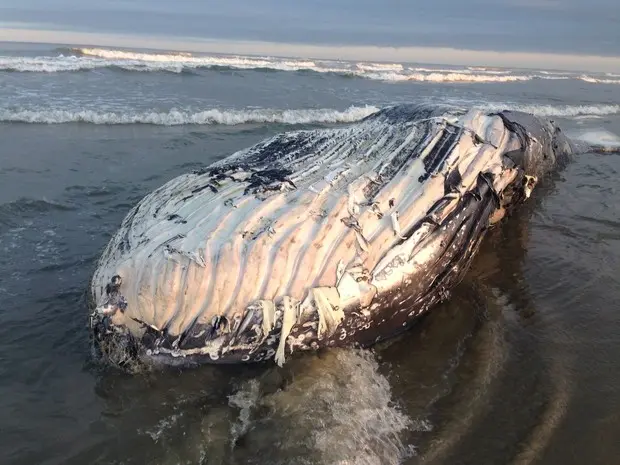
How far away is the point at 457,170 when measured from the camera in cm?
400

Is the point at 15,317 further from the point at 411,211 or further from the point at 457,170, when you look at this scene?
the point at 457,170

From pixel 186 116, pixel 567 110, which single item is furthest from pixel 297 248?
pixel 567 110

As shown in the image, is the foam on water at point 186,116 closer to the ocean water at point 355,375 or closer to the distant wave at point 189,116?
the distant wave at point 189,116

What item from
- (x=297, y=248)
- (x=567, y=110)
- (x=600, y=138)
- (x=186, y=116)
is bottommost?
(x=186, y=116)

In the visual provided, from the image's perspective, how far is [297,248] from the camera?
3.21 meters

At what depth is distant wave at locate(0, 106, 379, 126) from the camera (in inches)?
429

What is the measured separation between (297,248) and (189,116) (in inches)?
400

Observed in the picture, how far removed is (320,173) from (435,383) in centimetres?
172

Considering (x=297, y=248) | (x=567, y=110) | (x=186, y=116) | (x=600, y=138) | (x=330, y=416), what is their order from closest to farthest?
(x=330, y=416)
(x=297, y=248)
(x=600, y=138)
(x=186, y=116)
(x=567, y=110)

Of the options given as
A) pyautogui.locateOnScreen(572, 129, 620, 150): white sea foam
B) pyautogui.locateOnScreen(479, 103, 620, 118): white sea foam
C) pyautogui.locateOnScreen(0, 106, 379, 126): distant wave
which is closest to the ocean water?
pyautogui.locateOnScreen(572, 129, 620, 150): white sea foam

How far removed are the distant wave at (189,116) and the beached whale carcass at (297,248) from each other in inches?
328

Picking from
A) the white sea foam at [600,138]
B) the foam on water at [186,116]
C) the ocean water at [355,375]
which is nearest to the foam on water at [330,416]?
the ocean water at [355,375]

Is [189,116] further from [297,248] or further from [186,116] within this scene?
[297,248]

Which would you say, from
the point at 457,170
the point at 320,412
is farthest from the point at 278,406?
the point at 457,170
